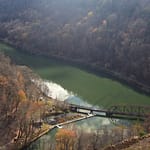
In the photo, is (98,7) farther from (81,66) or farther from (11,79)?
(11,79)

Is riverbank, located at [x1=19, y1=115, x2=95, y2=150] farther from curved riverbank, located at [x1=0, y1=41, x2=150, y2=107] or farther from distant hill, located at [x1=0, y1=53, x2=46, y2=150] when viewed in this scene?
curved riverbank, located at [x1=0, y1=41, x2=150, y2=107]

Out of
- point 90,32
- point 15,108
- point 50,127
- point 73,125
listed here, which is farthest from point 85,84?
point 90,32

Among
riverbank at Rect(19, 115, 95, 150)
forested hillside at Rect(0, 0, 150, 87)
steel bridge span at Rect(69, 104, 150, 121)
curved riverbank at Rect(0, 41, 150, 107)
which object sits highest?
forested hillside at Rect(0, 0, 150, 87)

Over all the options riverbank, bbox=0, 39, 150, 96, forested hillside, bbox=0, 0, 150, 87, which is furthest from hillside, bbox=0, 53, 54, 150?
forested hillside, bbox=0, 0, 150, 87

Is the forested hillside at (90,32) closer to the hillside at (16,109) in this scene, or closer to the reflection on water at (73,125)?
the reflection on water at (73,125)

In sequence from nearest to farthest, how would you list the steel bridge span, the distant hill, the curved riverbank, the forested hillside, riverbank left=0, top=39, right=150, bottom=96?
the distant hill → the steel bridge span → the curved riverbank → riverbank left=0, top=39, right=150, bottom=96 → the forested hillside

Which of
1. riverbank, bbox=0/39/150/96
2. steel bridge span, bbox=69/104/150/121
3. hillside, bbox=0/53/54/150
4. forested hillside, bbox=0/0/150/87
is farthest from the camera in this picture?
forested hillside, bbox=0/0/150/87

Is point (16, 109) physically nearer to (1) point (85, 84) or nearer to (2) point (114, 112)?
(2) point (114, 112)

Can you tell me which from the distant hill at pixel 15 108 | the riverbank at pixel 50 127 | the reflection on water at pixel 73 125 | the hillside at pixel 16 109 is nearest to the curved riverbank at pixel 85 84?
the reflection on water at pixel 73 125
